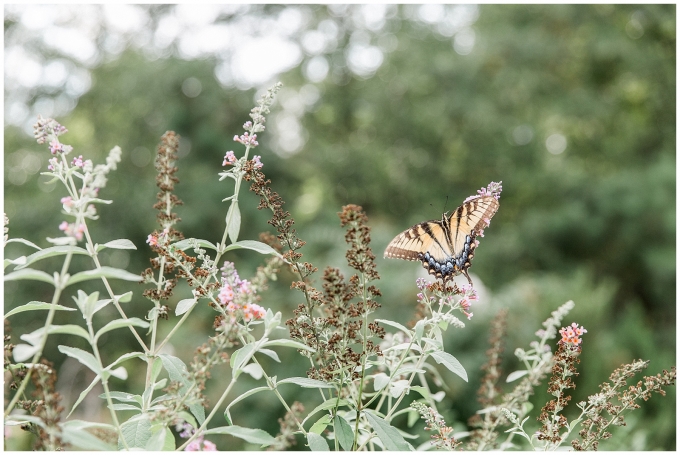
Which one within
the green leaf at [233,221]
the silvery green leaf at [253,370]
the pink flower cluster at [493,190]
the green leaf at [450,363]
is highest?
the pink flower cluster at [493,190]

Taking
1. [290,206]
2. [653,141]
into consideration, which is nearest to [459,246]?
[290,206]

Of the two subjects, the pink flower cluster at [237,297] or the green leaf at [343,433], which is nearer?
the pink flower cluster at [237,297]

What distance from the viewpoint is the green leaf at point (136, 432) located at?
1120mm

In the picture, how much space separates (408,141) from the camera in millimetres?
9078

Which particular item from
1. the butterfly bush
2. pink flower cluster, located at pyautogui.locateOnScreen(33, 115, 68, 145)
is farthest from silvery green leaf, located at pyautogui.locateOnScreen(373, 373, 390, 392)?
pink flower cluster, located at pyautogui.locateOnScreen(33, 115, 68, 145)

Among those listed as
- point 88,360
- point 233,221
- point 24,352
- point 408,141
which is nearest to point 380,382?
point 233,221

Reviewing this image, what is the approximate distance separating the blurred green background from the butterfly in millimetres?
2567

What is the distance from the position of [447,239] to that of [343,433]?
90cm

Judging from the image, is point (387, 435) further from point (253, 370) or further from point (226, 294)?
point (226, 294)

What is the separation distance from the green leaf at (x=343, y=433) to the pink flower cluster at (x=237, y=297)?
27 centimetres

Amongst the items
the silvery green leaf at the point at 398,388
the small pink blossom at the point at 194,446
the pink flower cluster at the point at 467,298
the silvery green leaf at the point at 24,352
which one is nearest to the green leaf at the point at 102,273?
the silvery green leaf at the point at 24,352

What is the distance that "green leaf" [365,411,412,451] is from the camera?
1.10 meters

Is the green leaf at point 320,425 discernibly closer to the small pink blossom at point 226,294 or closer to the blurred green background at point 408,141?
the small pink blossom at point 226,294

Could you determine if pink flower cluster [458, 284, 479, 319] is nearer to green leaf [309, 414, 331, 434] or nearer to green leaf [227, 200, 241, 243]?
green leaf [309, 414, 331, 434]
